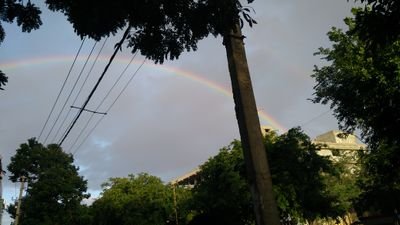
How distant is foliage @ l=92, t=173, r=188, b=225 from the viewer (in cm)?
4172

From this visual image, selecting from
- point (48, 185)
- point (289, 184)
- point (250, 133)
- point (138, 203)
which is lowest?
point (250, 133)

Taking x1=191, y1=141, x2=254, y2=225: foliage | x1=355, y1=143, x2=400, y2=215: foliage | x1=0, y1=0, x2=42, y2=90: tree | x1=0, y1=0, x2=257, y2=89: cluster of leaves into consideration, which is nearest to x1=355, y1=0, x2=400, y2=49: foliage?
x1=0, y1=0, x2=257, y2=89: cluster of leaves

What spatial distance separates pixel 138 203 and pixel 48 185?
16404 millimetres

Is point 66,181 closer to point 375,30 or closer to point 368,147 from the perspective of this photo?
point 368,147

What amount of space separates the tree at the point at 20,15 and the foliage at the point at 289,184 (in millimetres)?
19077

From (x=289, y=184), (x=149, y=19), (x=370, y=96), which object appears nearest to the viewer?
(x=149, y=19)

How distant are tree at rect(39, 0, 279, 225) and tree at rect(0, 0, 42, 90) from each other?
0.60 meters

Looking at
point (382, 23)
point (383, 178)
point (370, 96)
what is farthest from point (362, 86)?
point (382, 23)

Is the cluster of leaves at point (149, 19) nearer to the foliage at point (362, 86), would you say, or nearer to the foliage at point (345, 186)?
the foliage at point (362, 86)

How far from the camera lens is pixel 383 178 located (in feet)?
81.7

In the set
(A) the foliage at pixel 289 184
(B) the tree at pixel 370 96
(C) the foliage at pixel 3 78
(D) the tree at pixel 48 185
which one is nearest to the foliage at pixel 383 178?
(B) the tree at pixel 370 96

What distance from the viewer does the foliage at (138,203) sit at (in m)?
41.7

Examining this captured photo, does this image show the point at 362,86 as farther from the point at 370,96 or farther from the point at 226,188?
the point at 226,188

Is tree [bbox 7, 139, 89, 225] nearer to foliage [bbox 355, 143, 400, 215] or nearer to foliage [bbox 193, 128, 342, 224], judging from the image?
foliage [bbox 193, 128, 342, 224]
